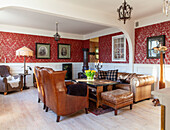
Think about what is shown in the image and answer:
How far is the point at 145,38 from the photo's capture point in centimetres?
488

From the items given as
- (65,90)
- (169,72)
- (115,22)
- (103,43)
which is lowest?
(65,90)

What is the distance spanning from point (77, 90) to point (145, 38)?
11.8ft

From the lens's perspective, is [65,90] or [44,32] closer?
[65,90]

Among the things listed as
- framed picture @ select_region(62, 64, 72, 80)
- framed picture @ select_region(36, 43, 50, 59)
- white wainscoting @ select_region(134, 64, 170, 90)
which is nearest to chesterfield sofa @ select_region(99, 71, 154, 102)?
white wainscoting @ select_region(134, 64, 170, 90)

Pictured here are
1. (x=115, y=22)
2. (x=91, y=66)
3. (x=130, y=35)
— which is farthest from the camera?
(x=91, y=66)

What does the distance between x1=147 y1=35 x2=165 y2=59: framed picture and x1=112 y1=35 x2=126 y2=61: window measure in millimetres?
1112

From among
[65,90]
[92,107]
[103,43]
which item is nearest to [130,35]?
[103,43]

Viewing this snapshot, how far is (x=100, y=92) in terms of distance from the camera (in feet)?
11.3

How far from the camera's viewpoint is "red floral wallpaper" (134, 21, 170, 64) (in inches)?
167

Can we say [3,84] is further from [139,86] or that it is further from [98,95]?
[139,86]

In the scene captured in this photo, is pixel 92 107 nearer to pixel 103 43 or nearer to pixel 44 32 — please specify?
pixel 103 43

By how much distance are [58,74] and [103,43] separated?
15.2 ft

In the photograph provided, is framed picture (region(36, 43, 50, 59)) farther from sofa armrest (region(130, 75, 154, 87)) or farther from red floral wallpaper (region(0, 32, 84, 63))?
sofa armrest (region(130, 75, 154, 87))

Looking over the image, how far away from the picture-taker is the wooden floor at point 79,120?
246cm
